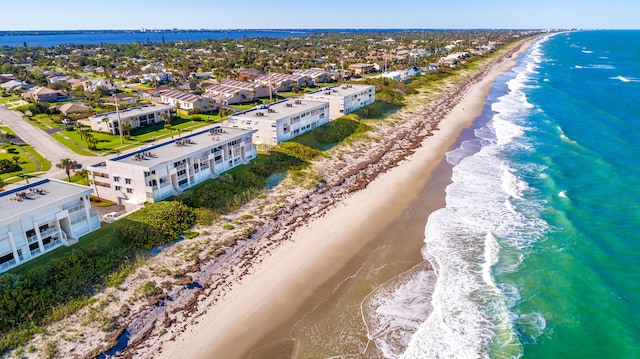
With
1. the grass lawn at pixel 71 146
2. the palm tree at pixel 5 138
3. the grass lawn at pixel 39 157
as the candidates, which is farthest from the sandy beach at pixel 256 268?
the palm tree at pixel 5 138

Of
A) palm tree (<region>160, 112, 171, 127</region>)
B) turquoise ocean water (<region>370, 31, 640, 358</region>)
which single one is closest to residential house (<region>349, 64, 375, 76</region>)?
turquoise ocean water (<region>370, 31, 640, 358</region>)

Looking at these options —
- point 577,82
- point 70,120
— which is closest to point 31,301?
point 70,120

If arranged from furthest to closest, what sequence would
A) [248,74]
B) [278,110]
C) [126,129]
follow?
[248,74]
[278,110]
[126,129]

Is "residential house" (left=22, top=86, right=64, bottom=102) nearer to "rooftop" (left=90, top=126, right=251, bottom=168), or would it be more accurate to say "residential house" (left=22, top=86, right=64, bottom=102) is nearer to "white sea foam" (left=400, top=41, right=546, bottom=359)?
"rooftop" (left=90, top=126, right=251, bottom=168)

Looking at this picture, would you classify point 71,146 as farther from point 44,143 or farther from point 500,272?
point 500,272

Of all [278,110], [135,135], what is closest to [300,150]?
[278,110]

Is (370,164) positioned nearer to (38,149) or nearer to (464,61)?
(38,149)
